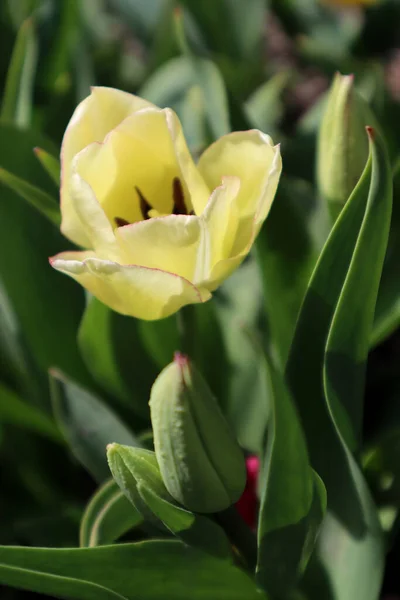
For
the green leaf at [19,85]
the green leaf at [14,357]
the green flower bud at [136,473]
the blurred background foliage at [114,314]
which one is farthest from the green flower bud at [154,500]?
the green leaf at [19,85]

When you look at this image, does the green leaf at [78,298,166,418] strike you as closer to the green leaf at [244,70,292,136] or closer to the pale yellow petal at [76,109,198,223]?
the pale yellow petal at [76,109,198,223]

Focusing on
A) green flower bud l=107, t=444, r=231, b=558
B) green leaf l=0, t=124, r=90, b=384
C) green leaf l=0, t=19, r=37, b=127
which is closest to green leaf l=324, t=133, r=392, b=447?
green flower bud l=107, t=444, r=231, b=558

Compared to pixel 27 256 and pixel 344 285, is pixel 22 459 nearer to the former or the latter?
pixel 27 256

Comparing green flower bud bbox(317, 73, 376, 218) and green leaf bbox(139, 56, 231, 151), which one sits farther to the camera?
green leaf bbox(139, 56, 231, 151)

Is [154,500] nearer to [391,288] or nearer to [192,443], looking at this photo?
[192,443]

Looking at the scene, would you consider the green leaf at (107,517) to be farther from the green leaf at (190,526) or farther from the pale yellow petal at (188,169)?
the pale yellow petal at (188,169)

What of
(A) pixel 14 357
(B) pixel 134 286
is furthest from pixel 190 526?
(A) pixel 14 357
